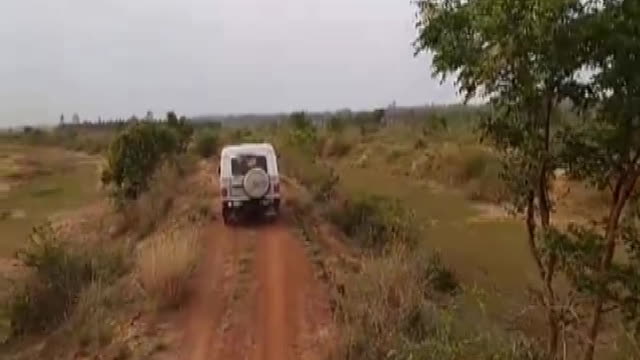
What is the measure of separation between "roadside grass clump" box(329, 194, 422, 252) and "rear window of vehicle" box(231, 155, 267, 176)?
80.5 inches

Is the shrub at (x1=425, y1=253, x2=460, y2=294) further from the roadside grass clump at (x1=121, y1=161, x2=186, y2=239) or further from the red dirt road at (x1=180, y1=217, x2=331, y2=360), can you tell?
the roadside grass clump at (x1=121, y1=161, x2=186, y2=239)

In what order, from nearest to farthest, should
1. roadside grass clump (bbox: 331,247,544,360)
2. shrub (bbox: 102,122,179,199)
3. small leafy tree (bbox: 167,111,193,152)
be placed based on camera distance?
roadside grass clump (bbox: 331,247,544,360), shrub (bbox: 102,122,179,199), small leafy tree (bbox: 167,111,193,152)

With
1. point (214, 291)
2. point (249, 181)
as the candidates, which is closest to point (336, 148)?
point (249, 181)

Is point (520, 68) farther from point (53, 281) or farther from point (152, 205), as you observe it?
point (152, 205)

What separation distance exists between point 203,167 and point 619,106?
33057 mm

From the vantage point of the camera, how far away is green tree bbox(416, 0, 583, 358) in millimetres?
6543

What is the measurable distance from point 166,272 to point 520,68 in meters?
7.96

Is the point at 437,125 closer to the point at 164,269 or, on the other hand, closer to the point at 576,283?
the point at 164,269

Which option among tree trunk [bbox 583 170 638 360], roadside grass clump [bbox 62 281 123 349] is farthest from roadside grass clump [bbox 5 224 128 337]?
tree trunk [bbox 583 170 638 360]

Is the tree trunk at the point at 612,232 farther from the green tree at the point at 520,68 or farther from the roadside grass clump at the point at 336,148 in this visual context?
the roadside grass clump at the point at 336,148

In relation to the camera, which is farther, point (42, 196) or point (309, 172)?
point (42, 196)

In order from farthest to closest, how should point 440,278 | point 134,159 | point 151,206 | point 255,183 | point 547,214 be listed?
point 134,159 → point 151,206 → point 255,183 → point 440,278 → point 547,214

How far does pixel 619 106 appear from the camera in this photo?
6.55 m

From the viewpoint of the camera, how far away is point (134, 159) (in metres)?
29.4
